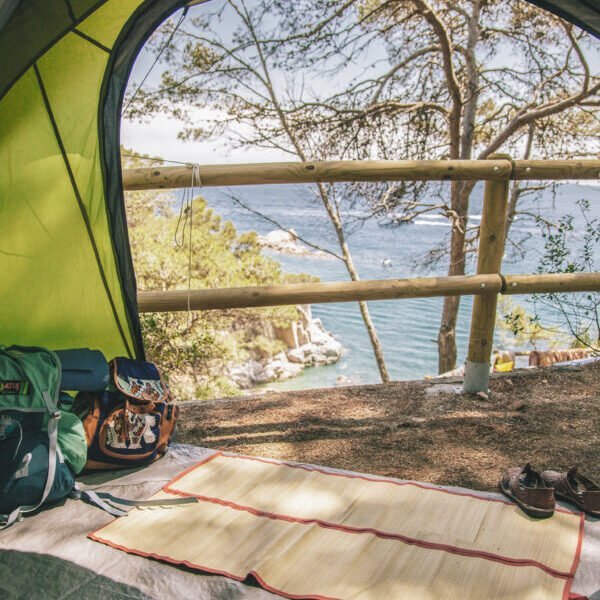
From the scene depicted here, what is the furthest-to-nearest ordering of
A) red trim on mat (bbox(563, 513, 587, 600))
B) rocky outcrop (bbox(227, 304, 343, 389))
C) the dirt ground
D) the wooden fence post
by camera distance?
1. rocky outcrop (bbox(227, 304, 343, 389))
2. the wooden fence post
3. the dirt ground
4. red trim on mat (bbox(563, 513, 587, 600))

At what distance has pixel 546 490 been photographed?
1900 mm

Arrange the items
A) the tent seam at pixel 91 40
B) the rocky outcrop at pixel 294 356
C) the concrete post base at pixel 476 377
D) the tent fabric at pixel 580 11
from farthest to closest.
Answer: the rocky outcrop at pixel 294 356 → the concrete post base at pixel 476 377 → the tent seam at pixel 91 40 → the tent fabric at pixel 580 11

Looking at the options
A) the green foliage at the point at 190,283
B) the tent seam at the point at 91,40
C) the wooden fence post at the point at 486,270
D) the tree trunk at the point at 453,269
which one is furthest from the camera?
the tree trunk at the point at 453,269

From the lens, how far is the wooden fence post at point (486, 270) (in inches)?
112

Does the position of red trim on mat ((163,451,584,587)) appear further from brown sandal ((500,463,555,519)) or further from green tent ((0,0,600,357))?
green tent ((0,0,600,357))

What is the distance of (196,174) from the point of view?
2559mm

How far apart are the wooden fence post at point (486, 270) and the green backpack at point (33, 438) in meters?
1.87

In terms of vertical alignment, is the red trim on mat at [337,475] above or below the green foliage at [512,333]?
above

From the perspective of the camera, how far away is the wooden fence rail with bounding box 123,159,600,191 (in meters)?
2.58

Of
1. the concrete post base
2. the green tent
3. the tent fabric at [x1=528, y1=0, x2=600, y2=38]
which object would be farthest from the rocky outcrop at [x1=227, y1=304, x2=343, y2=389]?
the tent fabric at [x1=528, y1=0, x2=600, y2=38]

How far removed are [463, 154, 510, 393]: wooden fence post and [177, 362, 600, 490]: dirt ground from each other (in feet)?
0.40

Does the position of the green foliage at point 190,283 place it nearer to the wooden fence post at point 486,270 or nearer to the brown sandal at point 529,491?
the wooden fence post at point 486,270

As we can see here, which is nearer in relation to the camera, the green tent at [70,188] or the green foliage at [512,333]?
the green tent at [70,188]

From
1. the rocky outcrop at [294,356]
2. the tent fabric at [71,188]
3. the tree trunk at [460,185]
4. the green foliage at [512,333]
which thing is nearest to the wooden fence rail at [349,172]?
the tent fabric at [71,188]
